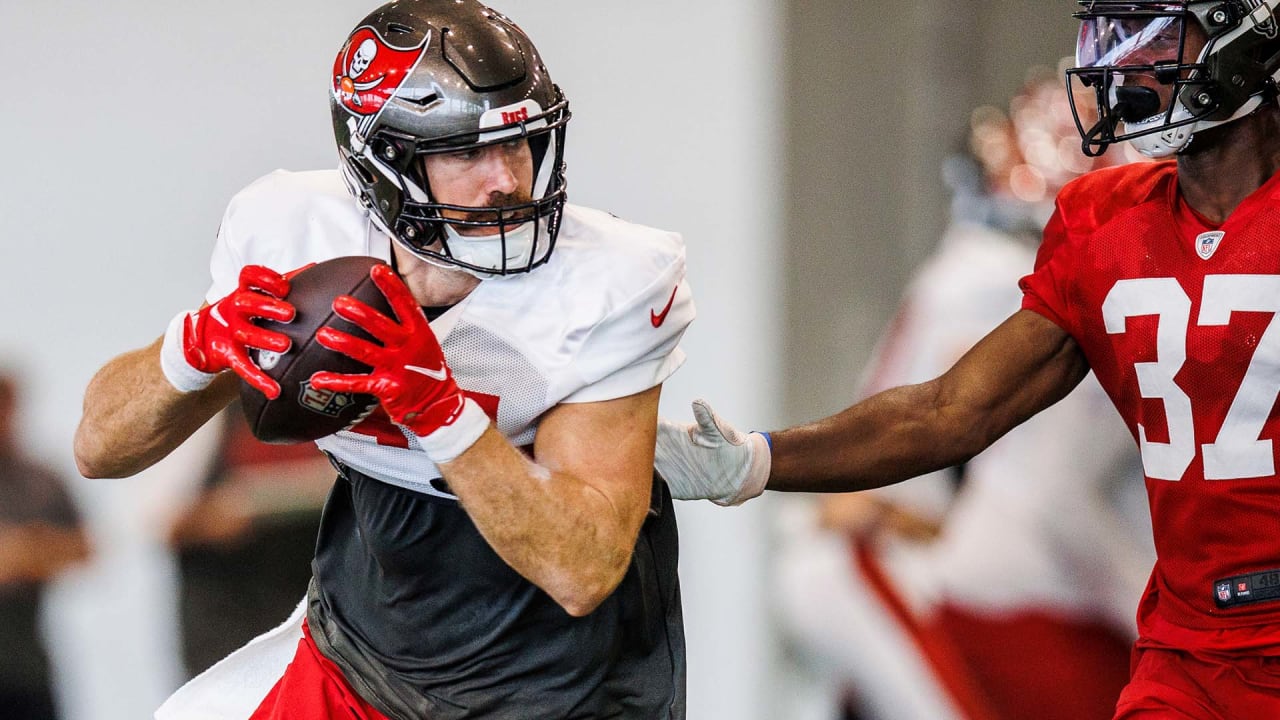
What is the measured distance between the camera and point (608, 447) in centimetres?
163

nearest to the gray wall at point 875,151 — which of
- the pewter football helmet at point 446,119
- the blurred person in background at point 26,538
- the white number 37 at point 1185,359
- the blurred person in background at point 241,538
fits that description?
the blurred person in background at point 241,538

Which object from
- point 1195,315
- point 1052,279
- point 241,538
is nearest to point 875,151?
point 1052,279

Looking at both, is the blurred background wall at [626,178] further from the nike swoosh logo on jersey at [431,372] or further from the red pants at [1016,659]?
the nike swoosh logo on jersey at [431,372]

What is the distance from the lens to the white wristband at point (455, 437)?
4.83 feet

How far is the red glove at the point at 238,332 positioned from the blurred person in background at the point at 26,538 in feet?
5.93

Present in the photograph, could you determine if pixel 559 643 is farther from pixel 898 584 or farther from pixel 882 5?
pixel 882 5

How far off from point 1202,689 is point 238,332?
1361 millimetres

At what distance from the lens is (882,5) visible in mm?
3588

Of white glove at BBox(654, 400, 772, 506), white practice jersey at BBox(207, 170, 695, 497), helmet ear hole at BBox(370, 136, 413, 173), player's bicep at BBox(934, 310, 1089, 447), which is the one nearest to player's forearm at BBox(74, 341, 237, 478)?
white practice jersey at BBox(207, 170, 695, 497)

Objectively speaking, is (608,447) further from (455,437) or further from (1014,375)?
(1014,375)

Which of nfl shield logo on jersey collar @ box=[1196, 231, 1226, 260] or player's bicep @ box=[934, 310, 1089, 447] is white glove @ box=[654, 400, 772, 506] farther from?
nfl shield logo on jersey collar @ box=[1196, 231, 1226, 260]

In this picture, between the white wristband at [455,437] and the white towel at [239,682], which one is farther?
the white towel at [239,682]

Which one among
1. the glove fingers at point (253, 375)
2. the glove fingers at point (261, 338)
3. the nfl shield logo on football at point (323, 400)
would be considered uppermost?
the glove fingers at point (261, 338)

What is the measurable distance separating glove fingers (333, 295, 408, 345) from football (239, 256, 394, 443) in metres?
0.03
